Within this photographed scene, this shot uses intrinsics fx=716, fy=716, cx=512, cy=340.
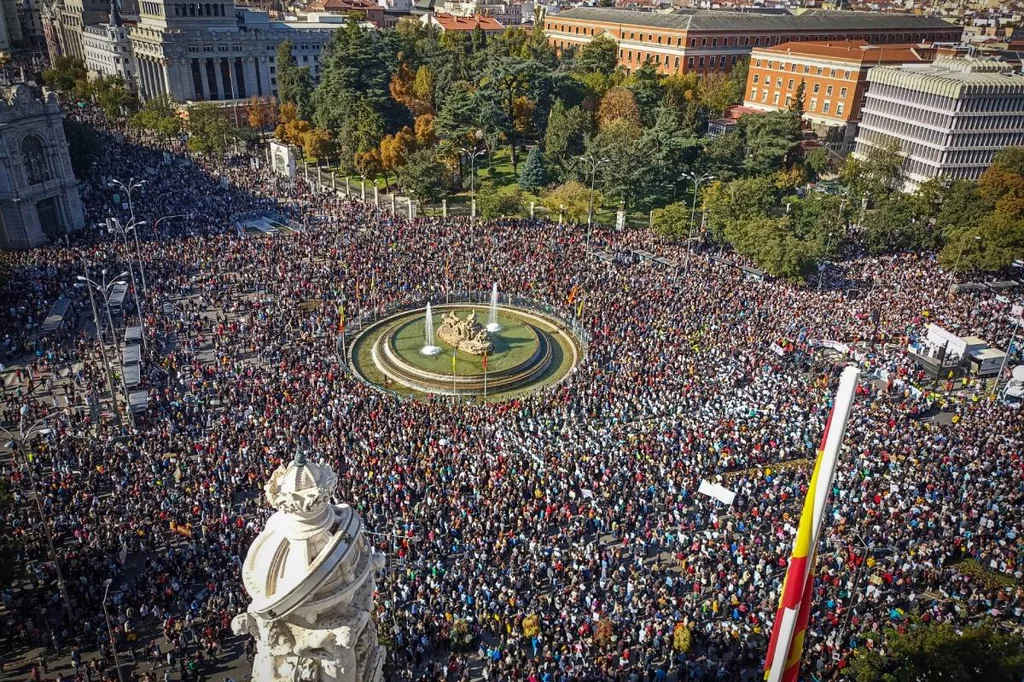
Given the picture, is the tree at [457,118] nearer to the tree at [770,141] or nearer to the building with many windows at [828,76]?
the tree at [770,141]

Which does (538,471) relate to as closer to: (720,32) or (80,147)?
(80,147)

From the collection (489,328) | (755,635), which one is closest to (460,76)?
(489,328)

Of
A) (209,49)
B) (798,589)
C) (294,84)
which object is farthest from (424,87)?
(798,589)

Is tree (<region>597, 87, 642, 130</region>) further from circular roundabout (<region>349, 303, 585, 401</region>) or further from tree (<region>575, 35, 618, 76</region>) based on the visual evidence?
circular roundabout (<region>349, 303, 585, 401</region>)

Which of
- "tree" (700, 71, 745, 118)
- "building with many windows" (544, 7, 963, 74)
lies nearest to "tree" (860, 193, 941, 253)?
"tree" (700, 71, 745, 118)

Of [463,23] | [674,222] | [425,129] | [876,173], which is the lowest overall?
[674,222]
